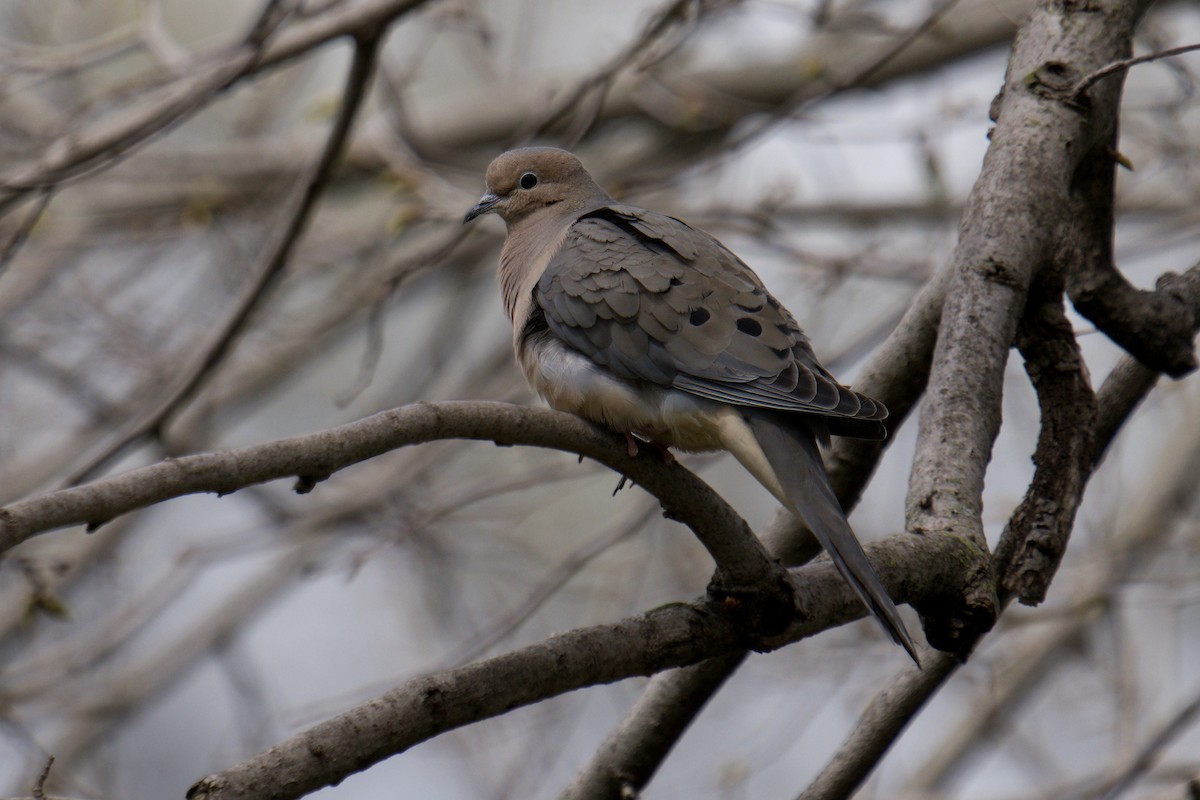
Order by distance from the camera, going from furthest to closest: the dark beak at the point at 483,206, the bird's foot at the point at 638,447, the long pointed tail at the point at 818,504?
the dark beak at the point at 483,206, the bird's foot at the point at 638,447, the long pointed tail at the point at 818,504

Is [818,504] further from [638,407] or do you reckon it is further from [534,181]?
[534,181]

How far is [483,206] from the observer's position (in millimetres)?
4113

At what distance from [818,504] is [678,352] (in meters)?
0.64

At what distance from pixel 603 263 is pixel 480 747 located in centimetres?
277

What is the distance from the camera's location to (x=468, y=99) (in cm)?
721

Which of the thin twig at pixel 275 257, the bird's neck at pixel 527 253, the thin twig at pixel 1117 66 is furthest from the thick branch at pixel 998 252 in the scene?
the thin twig at pixel 275 257

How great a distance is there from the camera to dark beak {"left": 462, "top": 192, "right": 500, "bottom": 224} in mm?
4047

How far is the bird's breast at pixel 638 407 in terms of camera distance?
116 inches

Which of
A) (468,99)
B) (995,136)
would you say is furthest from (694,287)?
(468,99)

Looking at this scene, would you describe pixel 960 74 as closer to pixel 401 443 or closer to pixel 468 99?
pixel 468 99

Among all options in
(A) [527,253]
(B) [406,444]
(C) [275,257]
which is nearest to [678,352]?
(A) [527,253]

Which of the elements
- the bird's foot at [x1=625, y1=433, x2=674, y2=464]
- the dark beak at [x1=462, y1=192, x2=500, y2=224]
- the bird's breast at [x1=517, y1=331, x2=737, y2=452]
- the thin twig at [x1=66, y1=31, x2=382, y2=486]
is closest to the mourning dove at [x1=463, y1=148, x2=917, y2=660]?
the bird's breast at [x1=517, y1=331, x2=737, y2=452]

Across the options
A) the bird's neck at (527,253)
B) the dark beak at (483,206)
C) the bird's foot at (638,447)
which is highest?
the dark beak at (483,206)

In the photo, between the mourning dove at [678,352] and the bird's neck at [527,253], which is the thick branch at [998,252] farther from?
the bird's neck at [527,253]
